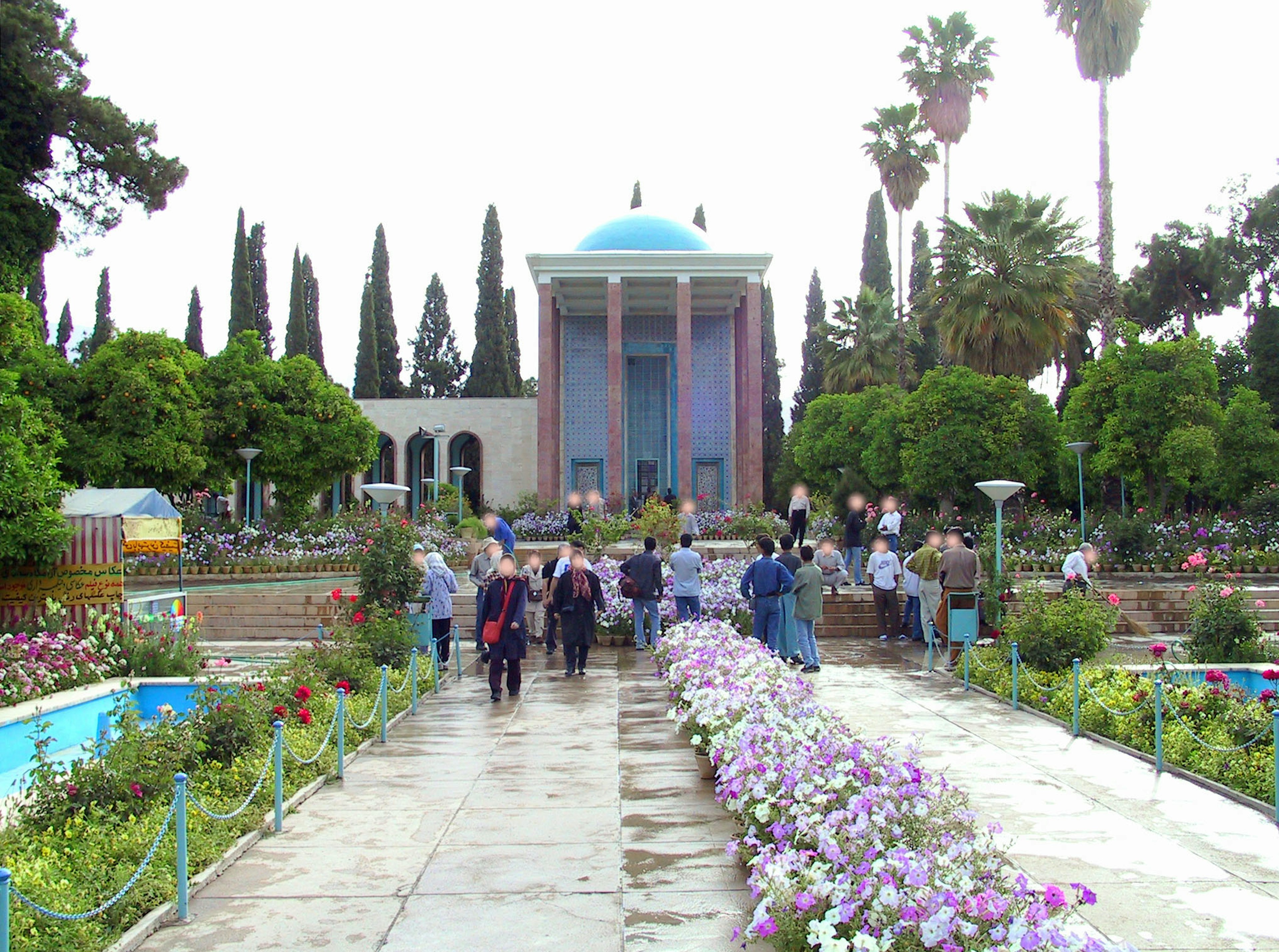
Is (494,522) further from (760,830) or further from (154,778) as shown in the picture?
(760,830)

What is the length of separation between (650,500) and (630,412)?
608 inches

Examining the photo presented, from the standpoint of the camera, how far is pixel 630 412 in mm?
36875

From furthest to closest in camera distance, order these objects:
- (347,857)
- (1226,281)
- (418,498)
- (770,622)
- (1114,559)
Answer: (418,498)
(1226,281)
(1114,559)
(770,622)
(347,857)

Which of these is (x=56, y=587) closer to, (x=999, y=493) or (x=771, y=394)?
(x=999, y=493)

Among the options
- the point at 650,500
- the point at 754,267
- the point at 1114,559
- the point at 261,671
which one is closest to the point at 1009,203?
the point at 754,267

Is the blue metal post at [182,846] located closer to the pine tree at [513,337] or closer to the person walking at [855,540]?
the person walking at [855,540]

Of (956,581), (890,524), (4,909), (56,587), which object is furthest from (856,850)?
(890,524)

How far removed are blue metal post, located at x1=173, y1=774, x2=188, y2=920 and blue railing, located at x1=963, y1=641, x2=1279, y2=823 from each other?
562cm

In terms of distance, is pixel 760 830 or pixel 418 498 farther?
pixel 418 498

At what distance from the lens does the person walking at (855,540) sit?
1822 cm

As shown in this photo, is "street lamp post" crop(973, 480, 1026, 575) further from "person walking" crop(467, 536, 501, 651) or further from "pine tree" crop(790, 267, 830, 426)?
"pine tree" crop(790, 267, 830, 426)

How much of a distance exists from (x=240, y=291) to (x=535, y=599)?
3425 centimetres

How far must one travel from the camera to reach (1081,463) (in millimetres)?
22703

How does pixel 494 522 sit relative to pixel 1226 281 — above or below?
below
